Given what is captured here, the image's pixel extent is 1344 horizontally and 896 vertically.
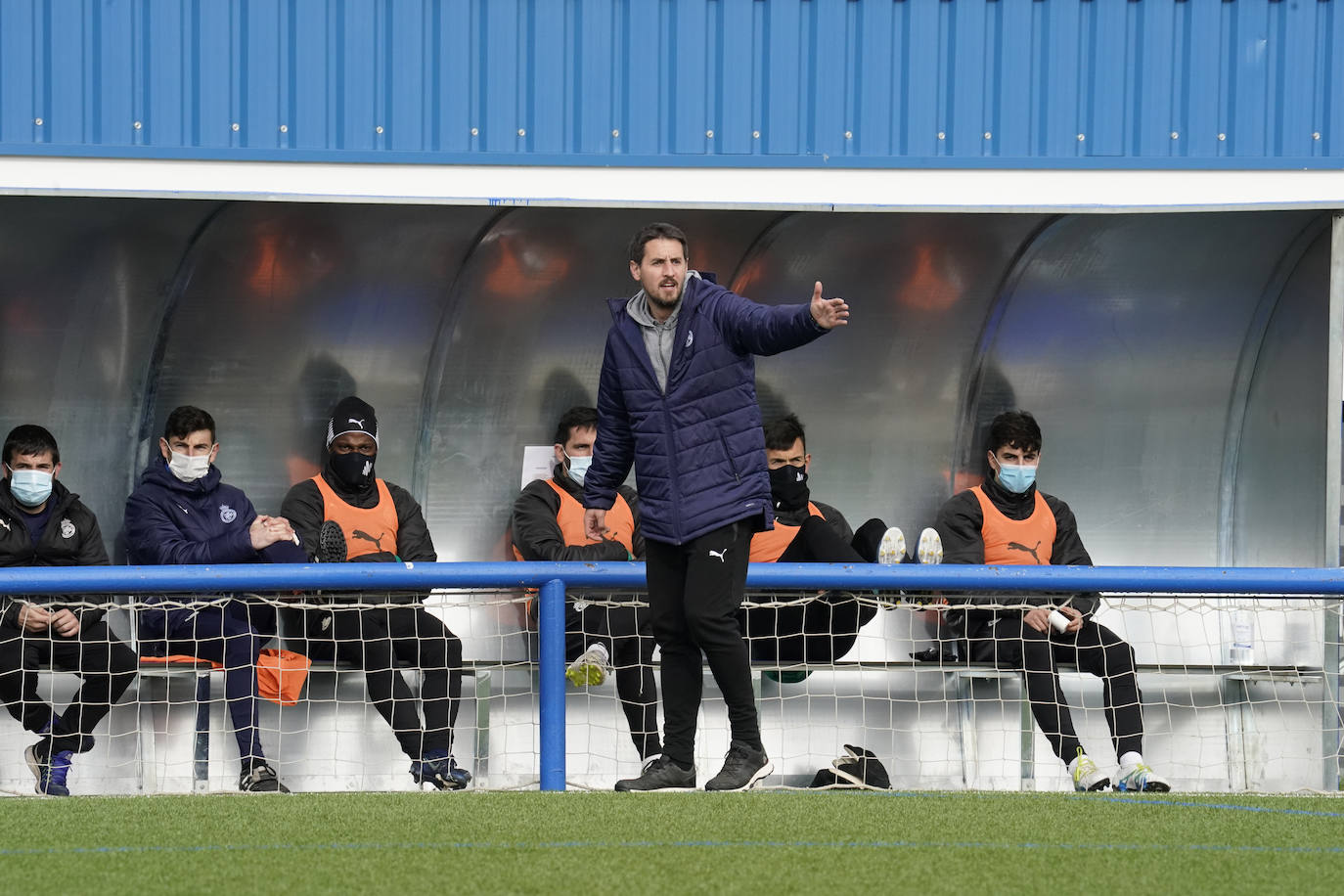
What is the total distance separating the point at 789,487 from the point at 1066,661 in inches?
49.1

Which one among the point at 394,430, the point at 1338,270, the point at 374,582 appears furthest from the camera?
the point at 394,430

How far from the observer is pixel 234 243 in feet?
20.5

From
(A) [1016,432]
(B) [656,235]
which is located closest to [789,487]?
(A) [1016,432]

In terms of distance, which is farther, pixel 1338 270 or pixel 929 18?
pixel 929 18

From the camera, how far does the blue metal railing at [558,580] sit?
15.7 feet

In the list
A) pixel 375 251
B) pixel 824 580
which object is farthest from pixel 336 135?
pixel 824 580

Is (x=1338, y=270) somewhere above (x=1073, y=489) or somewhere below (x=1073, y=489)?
above

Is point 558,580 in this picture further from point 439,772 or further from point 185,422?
point 185,422

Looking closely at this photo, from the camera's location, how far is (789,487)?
6398 mm

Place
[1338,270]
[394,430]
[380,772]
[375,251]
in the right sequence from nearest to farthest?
[1338,270]
[380,772]
[375,251]
[394,430]

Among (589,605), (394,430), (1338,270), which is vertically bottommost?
(589,605)

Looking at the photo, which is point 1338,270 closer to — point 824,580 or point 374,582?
point 824,580

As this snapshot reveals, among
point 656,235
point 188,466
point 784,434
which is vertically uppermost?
point 656,235

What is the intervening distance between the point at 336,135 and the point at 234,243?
0.56m
